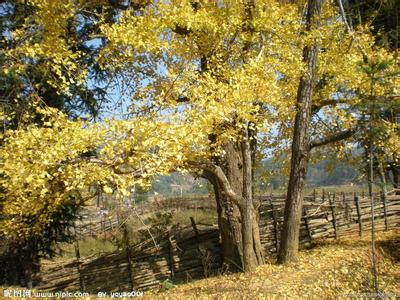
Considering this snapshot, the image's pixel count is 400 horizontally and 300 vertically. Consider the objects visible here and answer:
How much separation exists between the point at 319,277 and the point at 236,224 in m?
2.01

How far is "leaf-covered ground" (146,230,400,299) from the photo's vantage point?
20.5ft

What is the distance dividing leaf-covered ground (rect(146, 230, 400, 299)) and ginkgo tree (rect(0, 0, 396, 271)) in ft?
2.14

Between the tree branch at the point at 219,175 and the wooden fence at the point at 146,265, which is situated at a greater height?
the tree branch at the point at 219,175

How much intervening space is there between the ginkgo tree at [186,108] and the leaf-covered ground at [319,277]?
65 centimetres

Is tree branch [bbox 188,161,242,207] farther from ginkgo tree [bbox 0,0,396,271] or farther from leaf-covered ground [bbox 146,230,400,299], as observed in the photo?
leaf-covered ground [bbox 146,230,400,299]

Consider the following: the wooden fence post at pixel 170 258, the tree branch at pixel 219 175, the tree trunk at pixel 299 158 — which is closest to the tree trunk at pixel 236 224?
the tree branch at pixel 219 175

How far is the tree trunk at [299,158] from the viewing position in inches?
292

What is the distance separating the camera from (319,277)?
273 inches

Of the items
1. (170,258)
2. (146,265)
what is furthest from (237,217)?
(146,265)

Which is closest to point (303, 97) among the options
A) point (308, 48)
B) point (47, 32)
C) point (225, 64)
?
point (308, 48)

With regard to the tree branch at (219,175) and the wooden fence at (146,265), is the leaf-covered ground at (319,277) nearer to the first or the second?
the tree branch at (219,175)

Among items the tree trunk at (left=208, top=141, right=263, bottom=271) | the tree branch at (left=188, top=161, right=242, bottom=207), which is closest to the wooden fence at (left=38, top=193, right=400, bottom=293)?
the tree trunk at (left=208, top=141, right=263, bottom=271)

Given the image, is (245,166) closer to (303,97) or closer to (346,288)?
(303,97)

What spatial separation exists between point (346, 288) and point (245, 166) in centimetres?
294
